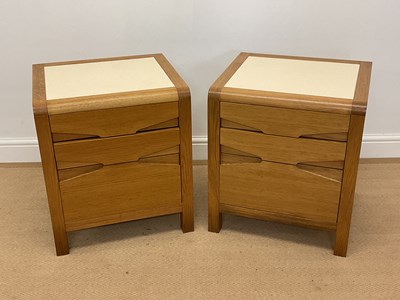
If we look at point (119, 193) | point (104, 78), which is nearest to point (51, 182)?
point (119, 193)

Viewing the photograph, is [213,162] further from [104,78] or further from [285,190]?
[104,78]

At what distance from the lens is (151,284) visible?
47.8 inches

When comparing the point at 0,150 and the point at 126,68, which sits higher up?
the point at 126,68

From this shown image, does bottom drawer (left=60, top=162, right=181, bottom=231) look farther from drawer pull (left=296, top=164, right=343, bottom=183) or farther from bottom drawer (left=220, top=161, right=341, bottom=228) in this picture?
drawer pull (left=296, top=164, right=343, bottom=183)

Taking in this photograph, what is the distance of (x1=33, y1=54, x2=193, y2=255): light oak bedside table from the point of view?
117 cm

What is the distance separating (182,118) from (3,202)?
28.0 inches

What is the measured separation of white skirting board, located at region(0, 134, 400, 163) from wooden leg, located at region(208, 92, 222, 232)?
0.40 meters

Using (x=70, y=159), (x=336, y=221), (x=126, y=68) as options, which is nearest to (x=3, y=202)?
(x=70, y=159)

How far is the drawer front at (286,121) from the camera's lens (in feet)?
3.78

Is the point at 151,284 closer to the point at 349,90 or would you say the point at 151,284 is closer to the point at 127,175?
the point at 127,175

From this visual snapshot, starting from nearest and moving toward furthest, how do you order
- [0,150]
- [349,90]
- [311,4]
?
1. [349,90]
2. [311,4]
3. [0,150]

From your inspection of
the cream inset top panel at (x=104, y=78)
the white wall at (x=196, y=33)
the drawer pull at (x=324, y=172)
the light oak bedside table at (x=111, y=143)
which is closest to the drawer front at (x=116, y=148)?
the light oak bedside table at (x=111, y=143)

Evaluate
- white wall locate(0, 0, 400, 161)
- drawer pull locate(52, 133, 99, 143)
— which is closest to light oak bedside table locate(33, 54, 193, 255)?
drawer pull locate(52, 133, 99, 143)

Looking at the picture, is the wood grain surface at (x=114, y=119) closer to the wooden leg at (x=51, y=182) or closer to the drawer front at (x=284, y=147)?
the wooden leg at (x=51, y=182)
